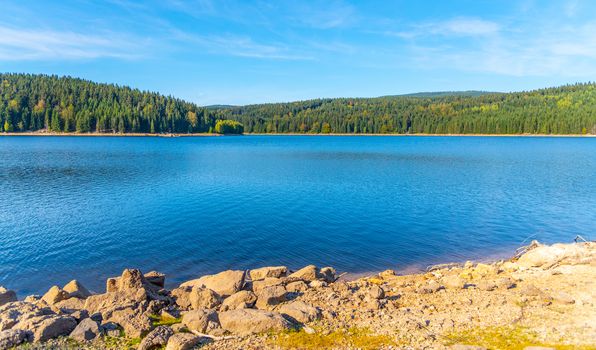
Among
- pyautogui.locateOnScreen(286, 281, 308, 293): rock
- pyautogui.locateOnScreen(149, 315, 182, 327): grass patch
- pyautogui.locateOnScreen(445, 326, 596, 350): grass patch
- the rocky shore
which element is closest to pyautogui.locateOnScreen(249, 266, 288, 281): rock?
the rocky shore

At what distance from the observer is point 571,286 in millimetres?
13758

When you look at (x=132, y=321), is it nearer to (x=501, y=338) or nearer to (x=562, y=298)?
(x=501, y=338)

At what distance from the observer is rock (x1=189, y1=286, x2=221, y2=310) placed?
12297 mm

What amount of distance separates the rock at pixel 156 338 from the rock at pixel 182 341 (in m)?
0.28

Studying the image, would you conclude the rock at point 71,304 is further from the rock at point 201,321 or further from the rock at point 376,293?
the rock at point 376,293

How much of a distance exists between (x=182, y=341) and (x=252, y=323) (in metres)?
1.79

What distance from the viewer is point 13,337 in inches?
365

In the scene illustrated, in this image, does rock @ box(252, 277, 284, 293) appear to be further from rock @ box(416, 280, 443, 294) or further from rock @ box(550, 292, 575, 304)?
rock @ box(550, 292, 575, 304)

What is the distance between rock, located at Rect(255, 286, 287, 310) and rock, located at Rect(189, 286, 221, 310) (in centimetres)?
133

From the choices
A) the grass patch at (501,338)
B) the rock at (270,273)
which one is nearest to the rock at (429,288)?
the grass patch at (501,338)

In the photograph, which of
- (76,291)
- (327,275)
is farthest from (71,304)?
(327,275)

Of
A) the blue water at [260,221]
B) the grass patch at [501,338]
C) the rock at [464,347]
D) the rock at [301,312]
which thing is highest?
the rock at [464,347]

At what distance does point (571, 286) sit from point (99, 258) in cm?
2059

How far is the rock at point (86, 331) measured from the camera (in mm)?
9688
